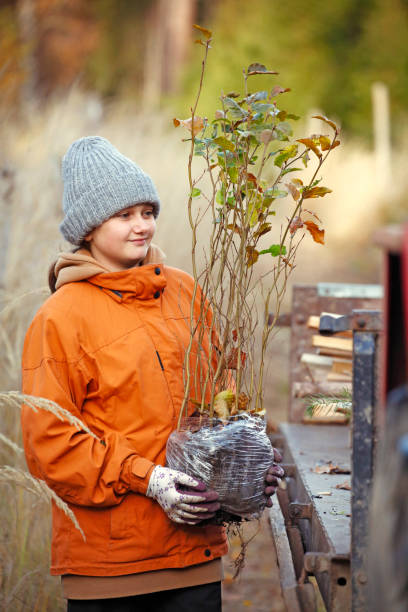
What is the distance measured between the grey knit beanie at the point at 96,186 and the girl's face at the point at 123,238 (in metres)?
0.03

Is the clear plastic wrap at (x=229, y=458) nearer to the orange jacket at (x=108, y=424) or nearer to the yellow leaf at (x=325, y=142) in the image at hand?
the orange jacket at (x=108, y=424)

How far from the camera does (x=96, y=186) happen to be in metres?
2.43

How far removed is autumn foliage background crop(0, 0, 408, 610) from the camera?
13.1 feet

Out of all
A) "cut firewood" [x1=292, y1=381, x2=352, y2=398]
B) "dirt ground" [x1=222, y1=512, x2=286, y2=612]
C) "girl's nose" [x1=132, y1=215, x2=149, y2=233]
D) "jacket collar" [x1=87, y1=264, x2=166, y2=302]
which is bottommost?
"dirt ground" [x1=222, y1=512, x2=286, y2=612]

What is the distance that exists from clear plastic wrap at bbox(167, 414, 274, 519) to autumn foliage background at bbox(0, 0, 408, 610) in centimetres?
97

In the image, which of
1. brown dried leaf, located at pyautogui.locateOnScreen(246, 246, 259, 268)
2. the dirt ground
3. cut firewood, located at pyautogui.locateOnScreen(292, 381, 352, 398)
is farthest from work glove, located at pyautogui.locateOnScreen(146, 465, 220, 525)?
the dirt ground

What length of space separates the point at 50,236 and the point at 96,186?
256 cm

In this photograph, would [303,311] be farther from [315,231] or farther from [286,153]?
[286,153]

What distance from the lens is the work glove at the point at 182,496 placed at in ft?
6.76

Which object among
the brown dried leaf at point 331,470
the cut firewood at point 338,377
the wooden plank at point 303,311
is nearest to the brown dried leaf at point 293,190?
the brown dried leaf at point 331,470

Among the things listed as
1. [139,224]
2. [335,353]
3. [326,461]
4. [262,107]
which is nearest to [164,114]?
[335,353]

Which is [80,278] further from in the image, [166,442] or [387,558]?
[387,558]

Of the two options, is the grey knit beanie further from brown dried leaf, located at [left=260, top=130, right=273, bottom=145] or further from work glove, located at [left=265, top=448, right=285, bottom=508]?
work glove, located at [left=265, top=448, right=285, bottom=508]

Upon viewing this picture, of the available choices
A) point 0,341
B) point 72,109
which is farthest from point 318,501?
point 72,109
